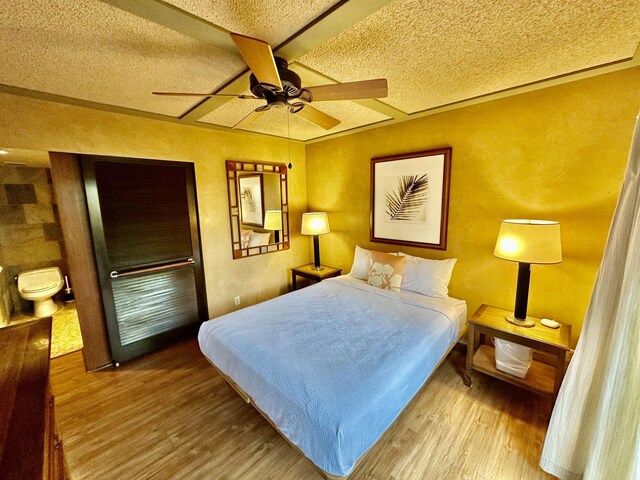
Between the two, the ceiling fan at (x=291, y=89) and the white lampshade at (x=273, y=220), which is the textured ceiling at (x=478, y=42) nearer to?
the ceiling fan at (x=291, y=89)

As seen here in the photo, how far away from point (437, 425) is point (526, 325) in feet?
3.40

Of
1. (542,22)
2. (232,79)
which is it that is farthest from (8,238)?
(542,22)

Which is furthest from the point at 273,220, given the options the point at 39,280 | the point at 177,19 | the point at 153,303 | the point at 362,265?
the point at 39,280

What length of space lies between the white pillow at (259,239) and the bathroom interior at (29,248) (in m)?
2.45

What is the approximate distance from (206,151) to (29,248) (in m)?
3.19

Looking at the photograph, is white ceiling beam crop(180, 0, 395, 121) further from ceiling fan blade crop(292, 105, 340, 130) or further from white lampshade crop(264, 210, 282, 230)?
white lampshade crop(264, 210, 282, 230)

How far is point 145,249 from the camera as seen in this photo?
104 inches

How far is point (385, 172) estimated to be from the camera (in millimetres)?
3059

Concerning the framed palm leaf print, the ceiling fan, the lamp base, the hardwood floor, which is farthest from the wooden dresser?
the framed palm leaf print

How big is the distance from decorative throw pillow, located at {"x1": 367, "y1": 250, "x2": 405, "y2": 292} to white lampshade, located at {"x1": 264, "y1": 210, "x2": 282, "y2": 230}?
61.5 inches

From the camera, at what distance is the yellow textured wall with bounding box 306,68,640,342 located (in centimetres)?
186

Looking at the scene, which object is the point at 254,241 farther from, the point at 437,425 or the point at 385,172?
the point at 437,425

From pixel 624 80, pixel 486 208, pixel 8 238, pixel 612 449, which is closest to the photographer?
pixel 612 449

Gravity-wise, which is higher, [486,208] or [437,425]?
[486,208]
